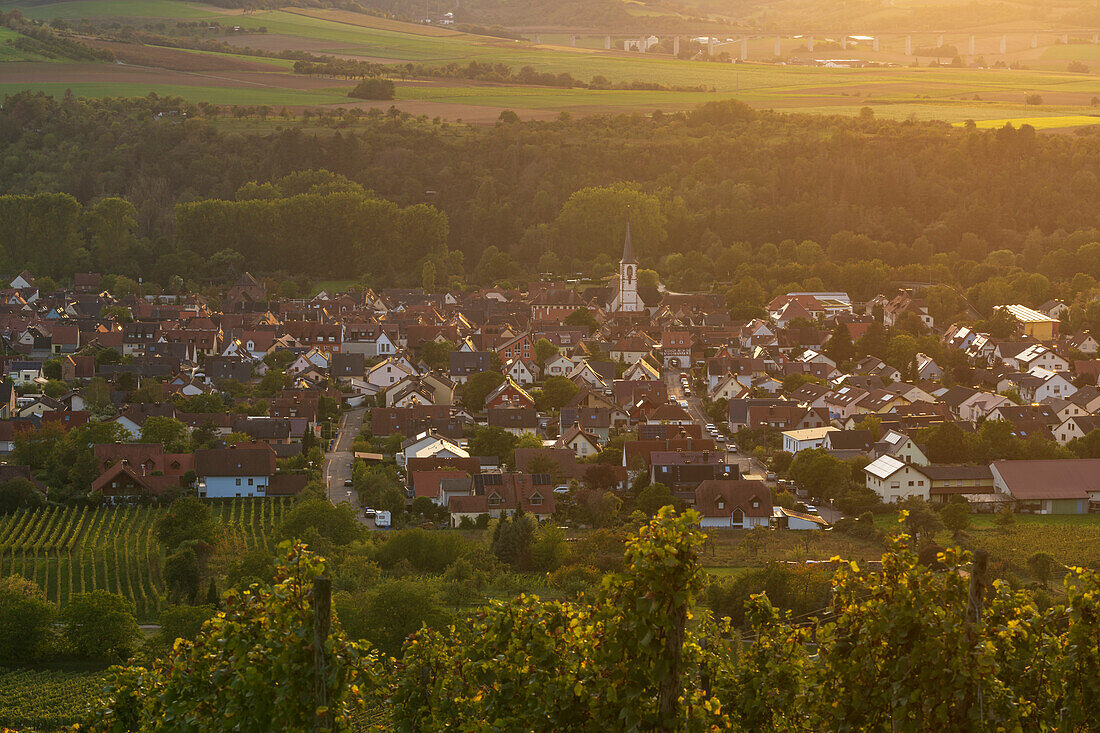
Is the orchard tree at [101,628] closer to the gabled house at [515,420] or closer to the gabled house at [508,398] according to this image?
the gabled house at [515,420]

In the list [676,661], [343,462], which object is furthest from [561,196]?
[676,661]

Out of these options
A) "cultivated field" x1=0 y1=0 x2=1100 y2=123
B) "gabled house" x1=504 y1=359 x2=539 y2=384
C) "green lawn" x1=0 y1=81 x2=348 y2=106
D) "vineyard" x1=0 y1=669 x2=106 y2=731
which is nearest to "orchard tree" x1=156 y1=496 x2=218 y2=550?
"vineyard" x1=0 y1=669 x2=106 y2=731

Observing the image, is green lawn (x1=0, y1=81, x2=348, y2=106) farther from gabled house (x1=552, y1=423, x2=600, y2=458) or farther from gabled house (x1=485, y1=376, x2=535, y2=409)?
gabled house (x1=552, y1=423, x2=600, y2=458)

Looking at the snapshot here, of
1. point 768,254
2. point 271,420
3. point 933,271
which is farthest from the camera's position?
point 768,254

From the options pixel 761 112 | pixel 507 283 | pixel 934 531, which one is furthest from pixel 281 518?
pixel 761 112

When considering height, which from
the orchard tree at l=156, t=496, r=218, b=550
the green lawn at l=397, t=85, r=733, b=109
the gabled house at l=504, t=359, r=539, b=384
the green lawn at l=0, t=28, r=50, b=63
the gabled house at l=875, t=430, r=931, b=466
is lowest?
the gabled house at l=504, t=359, r=539, b=384

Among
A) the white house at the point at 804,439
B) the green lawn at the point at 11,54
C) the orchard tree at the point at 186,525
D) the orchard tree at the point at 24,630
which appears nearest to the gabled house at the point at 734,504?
the white house at the point at 804,439

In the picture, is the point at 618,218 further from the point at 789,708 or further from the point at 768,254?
the point at 789,708
